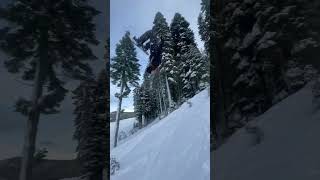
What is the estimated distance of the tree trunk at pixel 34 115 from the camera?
5629mm

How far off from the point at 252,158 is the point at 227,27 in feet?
5.20

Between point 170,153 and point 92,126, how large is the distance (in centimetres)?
96

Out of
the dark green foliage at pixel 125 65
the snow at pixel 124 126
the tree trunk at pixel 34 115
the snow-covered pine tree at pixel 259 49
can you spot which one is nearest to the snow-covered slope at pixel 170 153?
the snow at pixel 124 126

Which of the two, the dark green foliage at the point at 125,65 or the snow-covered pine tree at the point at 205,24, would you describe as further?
the snow-covered pine tree at the point at 205,24

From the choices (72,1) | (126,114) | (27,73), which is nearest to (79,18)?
(72,1)

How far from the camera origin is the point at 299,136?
5.67 meters

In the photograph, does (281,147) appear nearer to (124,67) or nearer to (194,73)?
(194,73)

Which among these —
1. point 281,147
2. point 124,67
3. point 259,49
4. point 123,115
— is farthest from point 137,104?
point 281,147

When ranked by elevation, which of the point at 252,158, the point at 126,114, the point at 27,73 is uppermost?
the point at 27,73

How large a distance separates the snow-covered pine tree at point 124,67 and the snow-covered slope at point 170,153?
315mm

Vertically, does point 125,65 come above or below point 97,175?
above

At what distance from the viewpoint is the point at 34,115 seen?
568 cm

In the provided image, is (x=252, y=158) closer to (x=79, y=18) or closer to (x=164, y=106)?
(x=164, y=106)

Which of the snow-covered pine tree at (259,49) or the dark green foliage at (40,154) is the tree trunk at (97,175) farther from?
the snow-covered pine tree at (259,49)
